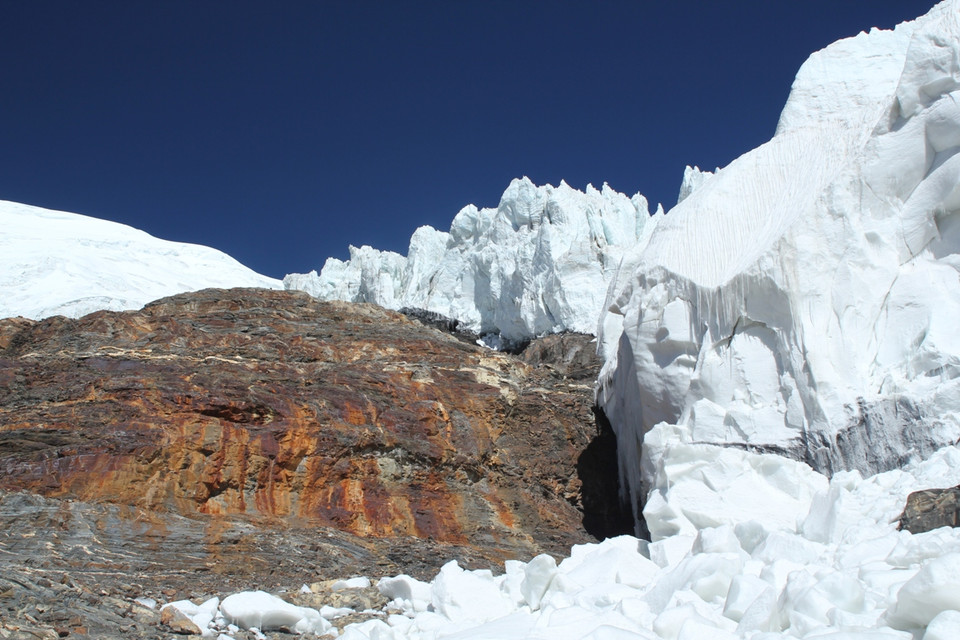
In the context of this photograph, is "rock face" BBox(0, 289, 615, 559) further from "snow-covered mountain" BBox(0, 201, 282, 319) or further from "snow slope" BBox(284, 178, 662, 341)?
"snow-covered mountain" BBox(0, 201, 282, 319)

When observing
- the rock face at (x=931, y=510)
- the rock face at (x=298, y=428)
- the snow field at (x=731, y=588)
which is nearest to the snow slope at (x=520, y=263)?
the rock face at (x=298, y=428)

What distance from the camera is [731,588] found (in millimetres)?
7430

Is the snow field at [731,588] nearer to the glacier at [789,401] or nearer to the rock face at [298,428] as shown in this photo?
the glacier at [789,401]

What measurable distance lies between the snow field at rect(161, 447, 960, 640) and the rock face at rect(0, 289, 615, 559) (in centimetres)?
422

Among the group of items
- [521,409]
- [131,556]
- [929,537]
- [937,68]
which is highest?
[937,68]

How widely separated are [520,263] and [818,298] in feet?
93.3

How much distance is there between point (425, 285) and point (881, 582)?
42.3 m

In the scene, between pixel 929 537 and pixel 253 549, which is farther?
pixel 253 549

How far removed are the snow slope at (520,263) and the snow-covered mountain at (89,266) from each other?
394 inches

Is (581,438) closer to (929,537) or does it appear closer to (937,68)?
(937,68)

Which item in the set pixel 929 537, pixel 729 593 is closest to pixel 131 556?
pixel 729 593

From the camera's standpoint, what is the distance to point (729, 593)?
741cm

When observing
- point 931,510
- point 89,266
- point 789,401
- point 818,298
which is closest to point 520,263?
point 89,266

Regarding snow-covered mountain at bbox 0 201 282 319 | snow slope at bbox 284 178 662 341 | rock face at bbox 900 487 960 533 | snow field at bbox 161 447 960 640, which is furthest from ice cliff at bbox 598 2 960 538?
snow-covered mountain at bbox 0 201 282 319
